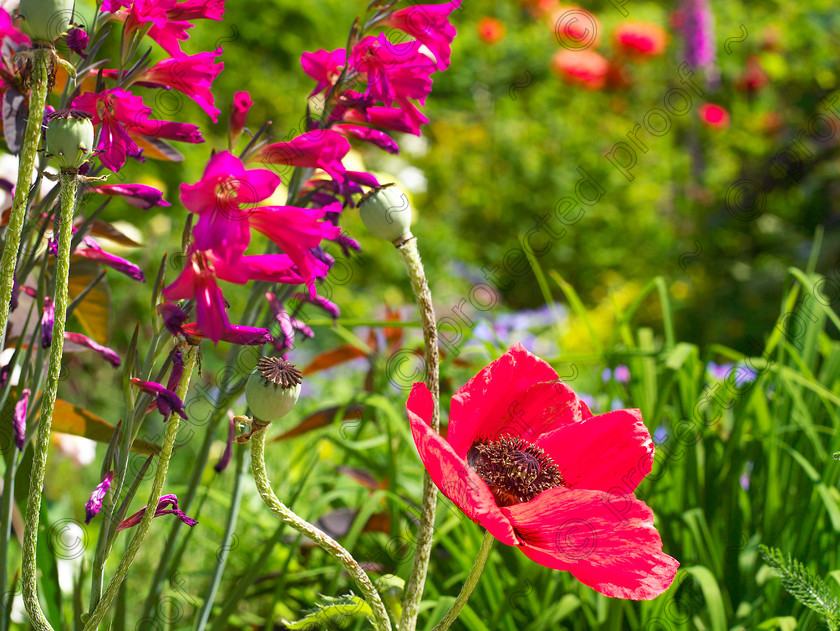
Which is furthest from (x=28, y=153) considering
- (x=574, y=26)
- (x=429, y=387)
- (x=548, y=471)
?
(x=574, y=26)

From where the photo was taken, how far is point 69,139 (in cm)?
39

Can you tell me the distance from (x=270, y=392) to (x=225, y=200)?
104mm

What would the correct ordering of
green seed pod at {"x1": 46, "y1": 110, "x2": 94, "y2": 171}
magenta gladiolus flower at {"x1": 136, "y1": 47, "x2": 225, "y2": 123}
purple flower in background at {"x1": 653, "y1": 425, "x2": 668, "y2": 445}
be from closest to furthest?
green seed pod at {"x1": 46, "y1": 110, "x2": 94, "y2": 171} < magenta gladiolus flower at {"x1": 136, "y1": 47, "x2": 225, "y2": 123} < purple flower in background at {"x1": 653, "y1": 425, "x2": 668, "y2": 445}

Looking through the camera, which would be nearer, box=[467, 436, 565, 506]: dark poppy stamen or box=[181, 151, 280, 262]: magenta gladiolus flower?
box=[181, 151, 280, 262]: magenta gladiolus flower

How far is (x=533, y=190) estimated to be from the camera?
3838 mm

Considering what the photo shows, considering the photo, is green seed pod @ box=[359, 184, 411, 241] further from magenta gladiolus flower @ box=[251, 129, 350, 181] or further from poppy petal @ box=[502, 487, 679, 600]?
poppy petal @ box=[502, 487, 679, 600]

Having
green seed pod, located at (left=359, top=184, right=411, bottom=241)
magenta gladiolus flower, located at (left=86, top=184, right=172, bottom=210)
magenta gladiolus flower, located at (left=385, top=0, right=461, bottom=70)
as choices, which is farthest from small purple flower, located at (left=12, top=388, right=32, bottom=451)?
magenta gladiolus flower, located at (left=385, top=0, right=461, bottom=70)

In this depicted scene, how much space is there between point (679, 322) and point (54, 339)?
106 inches

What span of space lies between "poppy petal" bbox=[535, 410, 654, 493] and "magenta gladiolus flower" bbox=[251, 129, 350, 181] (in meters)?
0.24

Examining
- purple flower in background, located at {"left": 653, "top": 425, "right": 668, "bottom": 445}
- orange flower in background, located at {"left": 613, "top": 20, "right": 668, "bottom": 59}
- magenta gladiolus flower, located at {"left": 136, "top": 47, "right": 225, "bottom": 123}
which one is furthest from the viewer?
orange flower in background, located at {"left": 613, "top": 20, "right": 668, "bottom": 59}

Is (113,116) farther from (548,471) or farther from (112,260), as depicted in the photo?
(548,471)

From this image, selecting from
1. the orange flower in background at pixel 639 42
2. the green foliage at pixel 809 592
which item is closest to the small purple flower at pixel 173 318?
the green foliage at pixel 809 592

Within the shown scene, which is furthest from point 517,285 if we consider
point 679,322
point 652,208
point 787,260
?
point 787,260

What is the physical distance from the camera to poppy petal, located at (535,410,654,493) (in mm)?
512
